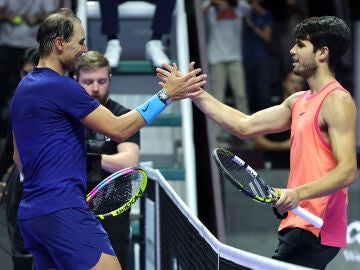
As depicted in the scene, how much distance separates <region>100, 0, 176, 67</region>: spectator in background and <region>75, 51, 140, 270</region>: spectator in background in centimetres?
185

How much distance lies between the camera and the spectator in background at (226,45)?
9.60m

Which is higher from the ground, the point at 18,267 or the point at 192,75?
the point at 192,75

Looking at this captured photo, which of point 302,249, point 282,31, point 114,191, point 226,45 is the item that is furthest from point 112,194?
point 282,31

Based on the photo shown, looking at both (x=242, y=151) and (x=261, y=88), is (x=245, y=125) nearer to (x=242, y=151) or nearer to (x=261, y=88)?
(x=242, y=151)

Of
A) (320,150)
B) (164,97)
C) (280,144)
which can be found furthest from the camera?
(280,144)

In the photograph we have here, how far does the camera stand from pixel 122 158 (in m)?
5.30

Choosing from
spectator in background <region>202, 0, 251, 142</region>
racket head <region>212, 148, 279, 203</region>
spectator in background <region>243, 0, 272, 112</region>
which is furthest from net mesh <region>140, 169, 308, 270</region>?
spectator in background <region>243, 0, 272, 112</region>

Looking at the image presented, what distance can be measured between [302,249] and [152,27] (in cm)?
361

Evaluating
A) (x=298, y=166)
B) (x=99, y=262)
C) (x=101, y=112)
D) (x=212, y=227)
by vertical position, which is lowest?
(x=212, y=227)

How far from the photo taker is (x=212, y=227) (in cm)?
770

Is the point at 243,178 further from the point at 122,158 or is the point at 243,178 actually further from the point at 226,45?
the point at 226,45

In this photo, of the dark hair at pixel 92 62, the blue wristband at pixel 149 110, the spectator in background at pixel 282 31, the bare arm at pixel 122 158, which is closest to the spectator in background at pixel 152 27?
the dark hair at pixel 92 62

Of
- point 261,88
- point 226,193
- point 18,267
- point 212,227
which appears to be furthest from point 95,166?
point 261,88

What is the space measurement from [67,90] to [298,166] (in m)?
1.12
